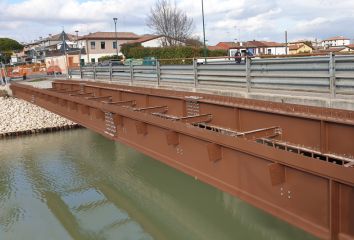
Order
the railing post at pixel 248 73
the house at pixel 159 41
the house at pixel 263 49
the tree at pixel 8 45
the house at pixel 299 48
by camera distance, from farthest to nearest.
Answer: the tree at pixel 8 45 < the house at pixel 159 41 < the house at pixel 299 48 < the house at pixel 263 49 < the railing post at pixel 248 73

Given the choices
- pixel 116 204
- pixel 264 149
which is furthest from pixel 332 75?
pixel 116 204

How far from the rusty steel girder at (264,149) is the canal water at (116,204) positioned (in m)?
2.55

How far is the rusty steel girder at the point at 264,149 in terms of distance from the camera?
457cm

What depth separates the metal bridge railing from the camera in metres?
7.27

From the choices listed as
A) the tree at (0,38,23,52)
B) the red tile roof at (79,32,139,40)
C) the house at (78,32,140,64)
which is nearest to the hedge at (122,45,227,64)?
the house at (78,32,140,64)

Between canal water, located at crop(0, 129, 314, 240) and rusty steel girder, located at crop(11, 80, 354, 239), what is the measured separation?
100 inches

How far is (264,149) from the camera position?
17.3 ft

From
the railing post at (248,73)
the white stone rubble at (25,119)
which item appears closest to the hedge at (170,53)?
the white stone rubble at (25,119)

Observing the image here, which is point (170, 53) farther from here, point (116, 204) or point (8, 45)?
point (8, 45)

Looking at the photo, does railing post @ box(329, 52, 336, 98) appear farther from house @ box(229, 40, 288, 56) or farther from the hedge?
the hedge

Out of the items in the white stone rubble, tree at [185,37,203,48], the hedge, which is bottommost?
the white stone rubble

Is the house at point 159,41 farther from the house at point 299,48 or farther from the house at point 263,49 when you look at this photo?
the house at point 299,48

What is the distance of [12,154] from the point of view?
813 inches

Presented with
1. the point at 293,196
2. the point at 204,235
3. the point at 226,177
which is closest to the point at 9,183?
the point at 204,235
